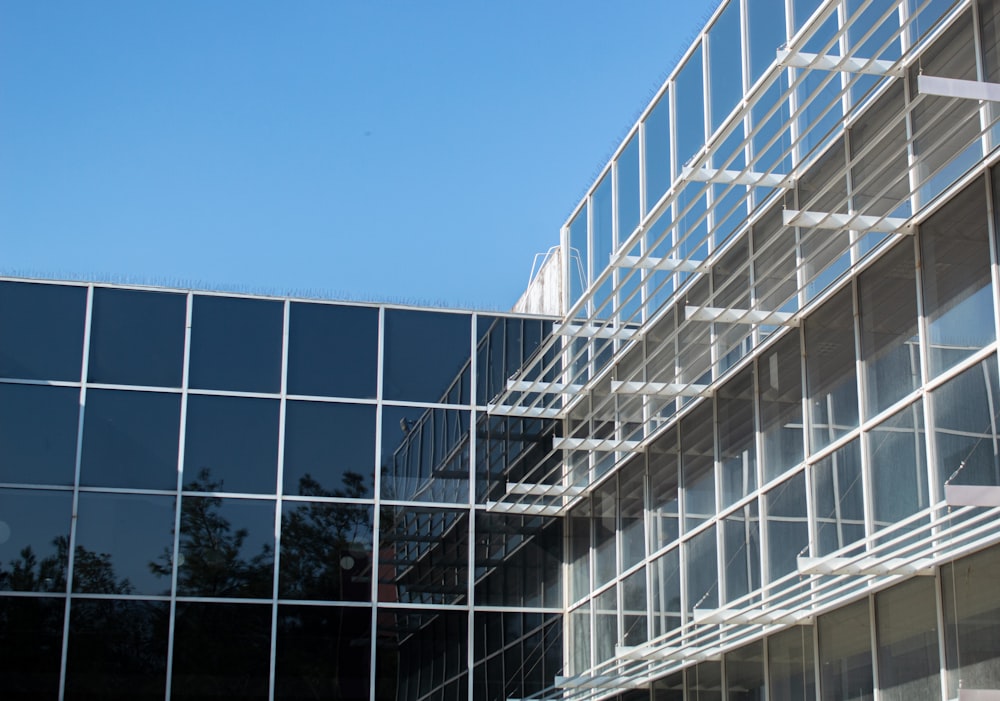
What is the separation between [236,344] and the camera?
20.7 m

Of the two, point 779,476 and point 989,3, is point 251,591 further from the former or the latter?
point 989,3

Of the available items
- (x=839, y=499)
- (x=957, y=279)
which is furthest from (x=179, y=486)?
(x=957, y=279)

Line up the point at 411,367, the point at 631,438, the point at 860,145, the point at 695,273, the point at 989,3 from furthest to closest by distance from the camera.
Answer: the point at 411,367 < the point at 631,438 < the point at 695,273 < the point at 860,145 < the point at 989,3

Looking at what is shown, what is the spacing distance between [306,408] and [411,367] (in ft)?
5.57

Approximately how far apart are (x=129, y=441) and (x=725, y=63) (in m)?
10.2

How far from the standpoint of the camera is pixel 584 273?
1994cm

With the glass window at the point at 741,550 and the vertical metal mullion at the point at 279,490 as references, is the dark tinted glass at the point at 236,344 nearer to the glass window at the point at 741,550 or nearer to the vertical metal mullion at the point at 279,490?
the vertical metal mullion at the point at 279,490

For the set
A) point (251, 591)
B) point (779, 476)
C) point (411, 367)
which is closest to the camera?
point (779, 476)

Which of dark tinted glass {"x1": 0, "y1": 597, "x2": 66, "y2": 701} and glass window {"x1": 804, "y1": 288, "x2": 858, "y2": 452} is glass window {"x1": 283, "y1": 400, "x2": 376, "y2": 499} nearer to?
dark tinted glass {"x1": 0, "y1": 597, "x2": 66, "y2": 701}

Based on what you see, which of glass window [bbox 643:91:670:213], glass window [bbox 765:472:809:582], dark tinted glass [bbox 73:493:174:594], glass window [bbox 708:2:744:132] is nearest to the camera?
glass window [bbox 765:472:809:582]

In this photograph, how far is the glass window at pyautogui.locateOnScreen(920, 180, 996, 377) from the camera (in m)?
10.8

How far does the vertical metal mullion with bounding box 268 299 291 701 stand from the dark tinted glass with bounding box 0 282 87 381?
2.87 meters

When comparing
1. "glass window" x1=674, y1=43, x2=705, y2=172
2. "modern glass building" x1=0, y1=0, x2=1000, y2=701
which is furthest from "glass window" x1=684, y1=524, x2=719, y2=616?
"glass window" x1=674, y1=43, x2=705, y2=172

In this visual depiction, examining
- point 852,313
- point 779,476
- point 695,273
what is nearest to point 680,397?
point 695,273
